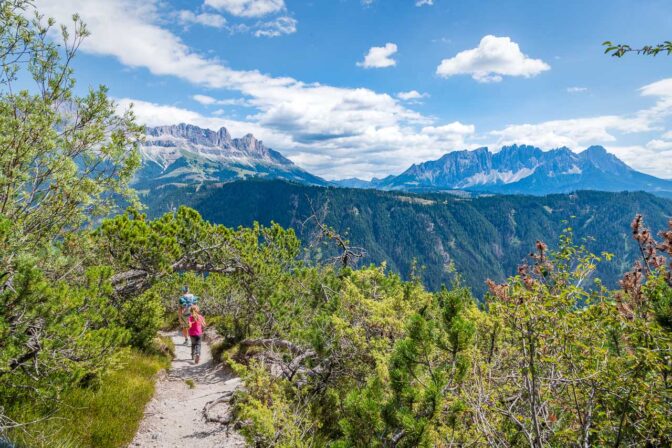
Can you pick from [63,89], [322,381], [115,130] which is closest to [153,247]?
[115,130]

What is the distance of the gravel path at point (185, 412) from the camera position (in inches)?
322

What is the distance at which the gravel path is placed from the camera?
8188 mm

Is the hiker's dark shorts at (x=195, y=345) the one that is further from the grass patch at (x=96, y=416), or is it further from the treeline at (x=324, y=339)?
the grass patch at (x=96, y=416)

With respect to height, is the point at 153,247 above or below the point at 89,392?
above

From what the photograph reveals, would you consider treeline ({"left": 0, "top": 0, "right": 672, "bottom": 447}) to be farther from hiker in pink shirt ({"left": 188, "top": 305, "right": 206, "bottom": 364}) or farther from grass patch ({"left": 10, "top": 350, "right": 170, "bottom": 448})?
hiker in pink shirt ({"left": 188, "top": 305, "right": 206, "bottom": 364})

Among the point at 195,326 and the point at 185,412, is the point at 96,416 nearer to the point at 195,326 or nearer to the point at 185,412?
the point at 185,412

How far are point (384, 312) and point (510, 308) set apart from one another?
358cm

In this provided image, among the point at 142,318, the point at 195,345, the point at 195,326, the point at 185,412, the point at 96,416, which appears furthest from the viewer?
the point at 195,345

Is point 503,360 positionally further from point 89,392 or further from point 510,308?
point 89,392

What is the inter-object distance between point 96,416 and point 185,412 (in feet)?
8.99

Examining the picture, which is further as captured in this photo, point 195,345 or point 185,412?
point 195,345

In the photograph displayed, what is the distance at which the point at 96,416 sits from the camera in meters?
7.67

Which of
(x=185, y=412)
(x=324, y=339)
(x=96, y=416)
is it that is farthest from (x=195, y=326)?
(x=324, y=339)

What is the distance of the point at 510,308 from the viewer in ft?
16.1
